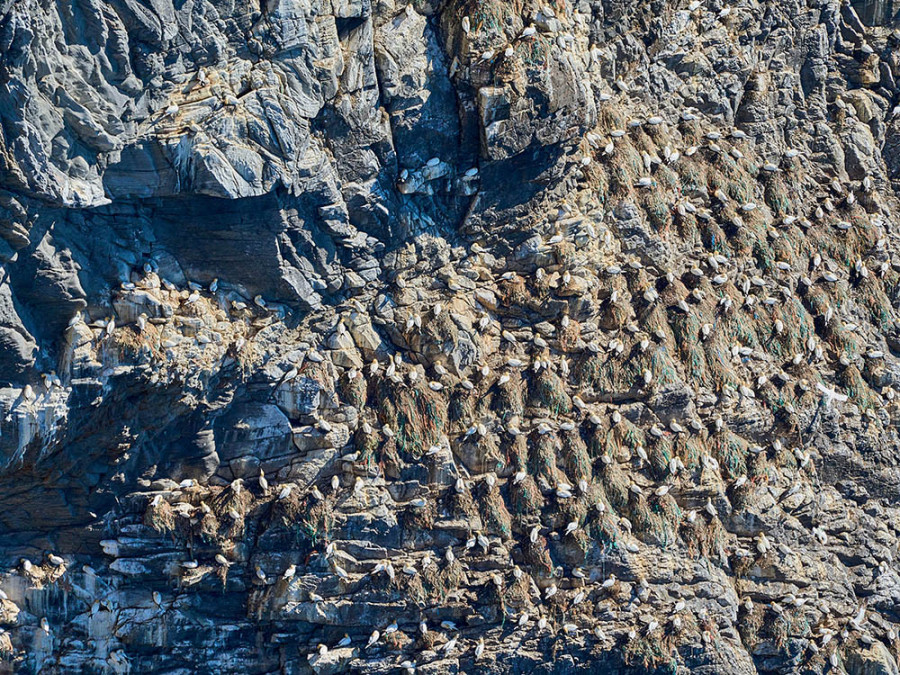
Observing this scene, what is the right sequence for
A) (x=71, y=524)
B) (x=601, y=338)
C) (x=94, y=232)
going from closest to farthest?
(x=94, y=232)
(x=71, y=524)
(x=601, y=338)

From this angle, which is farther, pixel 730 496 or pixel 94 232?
pixel 730 496

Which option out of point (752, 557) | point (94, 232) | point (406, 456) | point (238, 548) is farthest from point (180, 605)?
point (752, 557)

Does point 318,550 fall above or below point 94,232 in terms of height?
below

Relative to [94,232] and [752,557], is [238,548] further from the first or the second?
[752,557]

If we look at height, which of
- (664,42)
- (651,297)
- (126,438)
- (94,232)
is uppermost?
(664,42)

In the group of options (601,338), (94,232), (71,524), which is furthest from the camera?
(601,338)

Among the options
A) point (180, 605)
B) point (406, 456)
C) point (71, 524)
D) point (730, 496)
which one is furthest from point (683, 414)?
point (71, 524)

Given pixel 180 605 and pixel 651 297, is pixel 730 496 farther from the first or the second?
pixel 180 605
